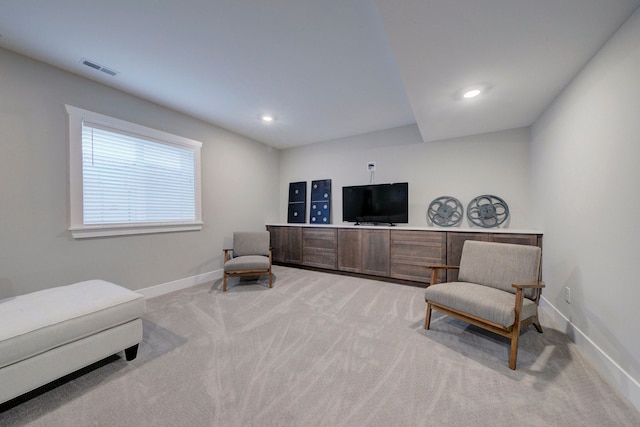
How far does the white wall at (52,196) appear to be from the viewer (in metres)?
2.09

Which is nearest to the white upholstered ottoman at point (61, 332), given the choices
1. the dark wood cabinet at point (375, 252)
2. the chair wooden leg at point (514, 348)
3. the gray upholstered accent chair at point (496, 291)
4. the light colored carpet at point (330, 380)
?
the light colored carpet at point (330, 380)

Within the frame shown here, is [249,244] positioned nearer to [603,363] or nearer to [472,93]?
[472,93]

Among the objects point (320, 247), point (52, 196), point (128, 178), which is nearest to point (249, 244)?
point (320, 247)

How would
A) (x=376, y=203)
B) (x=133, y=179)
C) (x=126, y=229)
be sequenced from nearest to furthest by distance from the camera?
(x=126, y=229) < (x=133, y=179) < (x=376, y=203)

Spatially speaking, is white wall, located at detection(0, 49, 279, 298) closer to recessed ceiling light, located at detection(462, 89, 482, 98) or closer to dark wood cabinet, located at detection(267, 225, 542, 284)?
dark wood cabinet, located at detection(267, 225, 542, 284)

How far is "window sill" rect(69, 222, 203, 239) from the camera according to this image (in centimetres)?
247

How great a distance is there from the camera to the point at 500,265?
2223mm

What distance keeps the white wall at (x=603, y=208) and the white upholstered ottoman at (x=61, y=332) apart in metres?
3.37

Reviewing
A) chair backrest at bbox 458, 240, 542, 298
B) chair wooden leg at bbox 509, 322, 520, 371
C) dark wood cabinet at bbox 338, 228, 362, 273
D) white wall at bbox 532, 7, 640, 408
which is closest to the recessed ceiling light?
white wall at bbox 532, 7, 640, 408

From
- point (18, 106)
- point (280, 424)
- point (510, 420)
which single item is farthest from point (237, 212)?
point (510, 420)

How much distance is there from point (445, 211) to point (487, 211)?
0.56 meters

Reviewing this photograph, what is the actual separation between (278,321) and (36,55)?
345cm

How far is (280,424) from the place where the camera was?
122 cm

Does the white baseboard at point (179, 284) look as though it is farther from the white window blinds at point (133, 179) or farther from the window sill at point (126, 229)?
the white window blinds at point (133, 179)
